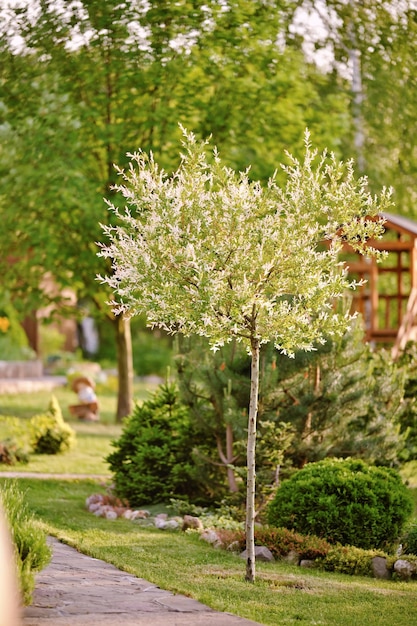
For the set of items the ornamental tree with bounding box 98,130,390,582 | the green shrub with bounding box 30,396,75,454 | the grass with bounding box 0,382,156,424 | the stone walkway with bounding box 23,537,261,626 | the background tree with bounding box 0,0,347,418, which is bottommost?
the grass with bounding box 0,382,156,424

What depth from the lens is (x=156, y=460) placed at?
1406 centimetres

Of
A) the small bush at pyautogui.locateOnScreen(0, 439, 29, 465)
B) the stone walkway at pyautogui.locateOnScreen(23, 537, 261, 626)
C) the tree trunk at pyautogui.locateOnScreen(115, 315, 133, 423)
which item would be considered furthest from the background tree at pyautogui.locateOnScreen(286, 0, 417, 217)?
the stone walkway at pyautogui.locateOnScreen(23, 537, 261, 626)

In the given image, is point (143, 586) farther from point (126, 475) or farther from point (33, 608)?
point (126, 475)

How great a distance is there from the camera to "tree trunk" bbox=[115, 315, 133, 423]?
73.0 feet

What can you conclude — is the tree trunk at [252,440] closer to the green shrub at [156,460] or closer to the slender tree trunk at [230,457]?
the slender tree trunk at [230,457]

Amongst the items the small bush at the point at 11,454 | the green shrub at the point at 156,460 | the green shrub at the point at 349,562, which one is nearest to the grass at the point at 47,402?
the small bush at the point at 11,454

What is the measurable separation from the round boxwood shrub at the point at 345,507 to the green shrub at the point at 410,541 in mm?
90

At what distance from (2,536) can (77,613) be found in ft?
2.50

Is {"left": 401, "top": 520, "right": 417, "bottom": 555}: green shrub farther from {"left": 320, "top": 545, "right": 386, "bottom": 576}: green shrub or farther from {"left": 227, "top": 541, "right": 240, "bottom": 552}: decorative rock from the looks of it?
{"left": 227, "top": 541, "right": 240, "bottom": 552}: decorative rock

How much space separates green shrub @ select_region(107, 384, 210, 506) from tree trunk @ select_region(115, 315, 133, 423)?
300 inches

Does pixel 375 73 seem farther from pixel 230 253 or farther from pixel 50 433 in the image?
pixel 230 253

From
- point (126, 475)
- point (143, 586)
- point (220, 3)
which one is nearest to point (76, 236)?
point (220, 3)

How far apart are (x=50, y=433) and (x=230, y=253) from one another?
9936mm

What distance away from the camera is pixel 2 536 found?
764 centimetres
